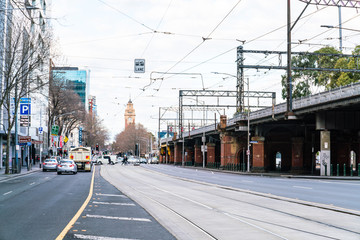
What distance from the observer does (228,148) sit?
6688cm

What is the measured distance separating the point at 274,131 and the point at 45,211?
5264 cm

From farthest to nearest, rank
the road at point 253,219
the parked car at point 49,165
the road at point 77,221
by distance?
the parked car at point 49,165 → the road at point 253,219 → the road at point 77,221

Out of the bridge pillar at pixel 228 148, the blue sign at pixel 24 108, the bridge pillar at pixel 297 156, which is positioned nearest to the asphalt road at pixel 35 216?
the blue sign at pixel 24 108

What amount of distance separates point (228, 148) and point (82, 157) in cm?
2235

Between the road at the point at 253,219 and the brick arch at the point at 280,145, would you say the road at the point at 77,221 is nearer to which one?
the road at the point at 253,219

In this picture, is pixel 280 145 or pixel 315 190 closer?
pixel 315 190

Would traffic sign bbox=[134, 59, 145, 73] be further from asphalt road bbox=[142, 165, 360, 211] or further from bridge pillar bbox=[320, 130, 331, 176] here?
bridge pillar bbox=[320, 130, 331, 176]

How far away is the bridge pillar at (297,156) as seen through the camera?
2127 inches

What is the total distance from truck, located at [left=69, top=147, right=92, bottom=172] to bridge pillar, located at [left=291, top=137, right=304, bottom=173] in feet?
78.9

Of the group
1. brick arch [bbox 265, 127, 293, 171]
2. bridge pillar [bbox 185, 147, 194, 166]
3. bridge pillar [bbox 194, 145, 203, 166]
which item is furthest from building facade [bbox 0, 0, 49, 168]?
bridge pillar [bbox 185, 147, 194, 166]

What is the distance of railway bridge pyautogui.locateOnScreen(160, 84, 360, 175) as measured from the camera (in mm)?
41281

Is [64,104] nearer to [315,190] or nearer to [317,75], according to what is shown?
[317,75]

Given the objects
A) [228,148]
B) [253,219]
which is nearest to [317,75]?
[228,148]

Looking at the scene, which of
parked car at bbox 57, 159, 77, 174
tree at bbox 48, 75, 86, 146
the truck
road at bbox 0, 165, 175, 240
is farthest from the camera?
tree at bbox 48, 75, 86, 146
